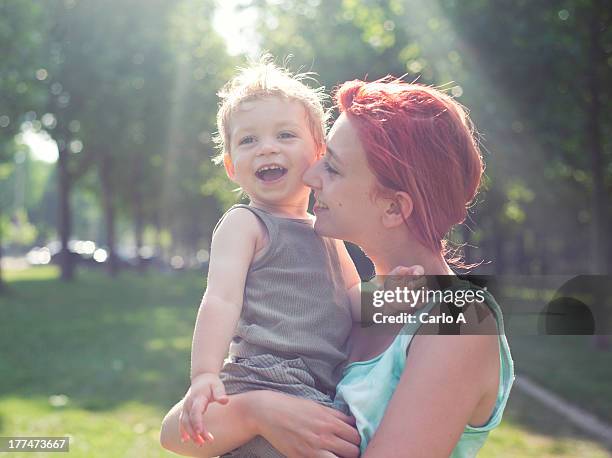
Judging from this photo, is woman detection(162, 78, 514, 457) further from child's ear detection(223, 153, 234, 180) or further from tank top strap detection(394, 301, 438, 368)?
child's ear detection(223, 153, 234, 180)

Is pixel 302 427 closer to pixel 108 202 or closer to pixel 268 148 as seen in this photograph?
pixel 268 148

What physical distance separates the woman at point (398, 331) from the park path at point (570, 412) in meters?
7.36

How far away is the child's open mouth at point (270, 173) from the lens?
9.54 ft

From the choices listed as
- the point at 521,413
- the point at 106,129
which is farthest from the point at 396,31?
the point at 521,413

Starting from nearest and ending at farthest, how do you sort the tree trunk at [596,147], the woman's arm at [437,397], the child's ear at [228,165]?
the woman's arm at [437,397]
the child's ear at [228,165]
the tree trunk at [596,147]

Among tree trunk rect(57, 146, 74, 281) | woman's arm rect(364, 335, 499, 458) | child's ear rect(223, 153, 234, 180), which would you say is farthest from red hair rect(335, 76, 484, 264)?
tree trunk rect(57, 146, 74, 281)

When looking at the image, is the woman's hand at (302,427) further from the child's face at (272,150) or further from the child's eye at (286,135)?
the child's eye at (286,135)

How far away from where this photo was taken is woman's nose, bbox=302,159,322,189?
2.62 meters

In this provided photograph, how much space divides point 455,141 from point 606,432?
811 centimetres

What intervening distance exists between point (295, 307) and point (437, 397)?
2.18ft

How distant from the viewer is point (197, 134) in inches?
1393

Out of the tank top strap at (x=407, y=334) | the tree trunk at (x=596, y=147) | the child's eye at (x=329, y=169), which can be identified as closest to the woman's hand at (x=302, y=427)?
the tank top strap at (x=407, y=334)

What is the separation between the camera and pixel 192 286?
39688mm


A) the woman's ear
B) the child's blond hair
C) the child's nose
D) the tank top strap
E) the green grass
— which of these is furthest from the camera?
the green grass
